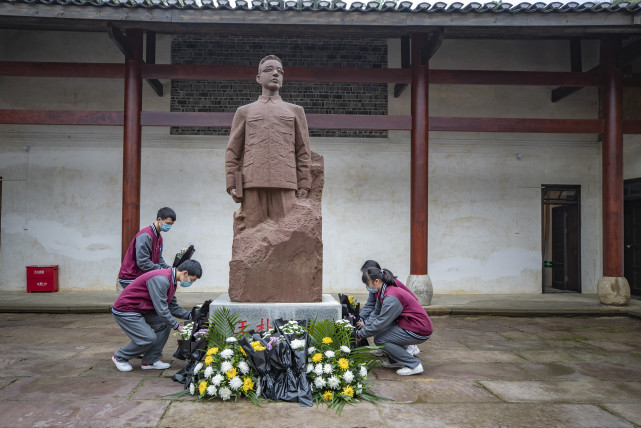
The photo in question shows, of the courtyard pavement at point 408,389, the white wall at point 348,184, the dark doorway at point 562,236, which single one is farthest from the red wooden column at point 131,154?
the dark doorway at point 562,236

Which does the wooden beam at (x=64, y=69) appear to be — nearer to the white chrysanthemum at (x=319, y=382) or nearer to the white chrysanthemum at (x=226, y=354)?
the white chrysanthemum at (x=226, y=354)

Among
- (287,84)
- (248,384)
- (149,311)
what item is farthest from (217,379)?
(287,84)

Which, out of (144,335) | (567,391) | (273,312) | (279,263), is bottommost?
(567,391)

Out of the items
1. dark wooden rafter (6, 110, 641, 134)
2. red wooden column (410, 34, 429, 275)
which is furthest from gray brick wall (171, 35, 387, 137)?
red wooden column (410, 34, 429, 275)

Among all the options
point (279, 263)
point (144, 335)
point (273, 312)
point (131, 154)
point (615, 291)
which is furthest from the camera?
point (615, 291)

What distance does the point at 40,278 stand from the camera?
8844 mm

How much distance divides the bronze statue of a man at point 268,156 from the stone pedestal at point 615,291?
5.31 meters

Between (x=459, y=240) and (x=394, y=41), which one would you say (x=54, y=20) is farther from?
(x=459, y=240)

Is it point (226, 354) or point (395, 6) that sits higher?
point (395, 6)

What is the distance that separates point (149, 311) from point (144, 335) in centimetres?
19

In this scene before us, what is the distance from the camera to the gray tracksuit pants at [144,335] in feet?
12.8

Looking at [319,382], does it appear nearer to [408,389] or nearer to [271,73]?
[408,389]

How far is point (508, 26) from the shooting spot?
22.6 ft

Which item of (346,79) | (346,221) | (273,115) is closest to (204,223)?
(346,221)
